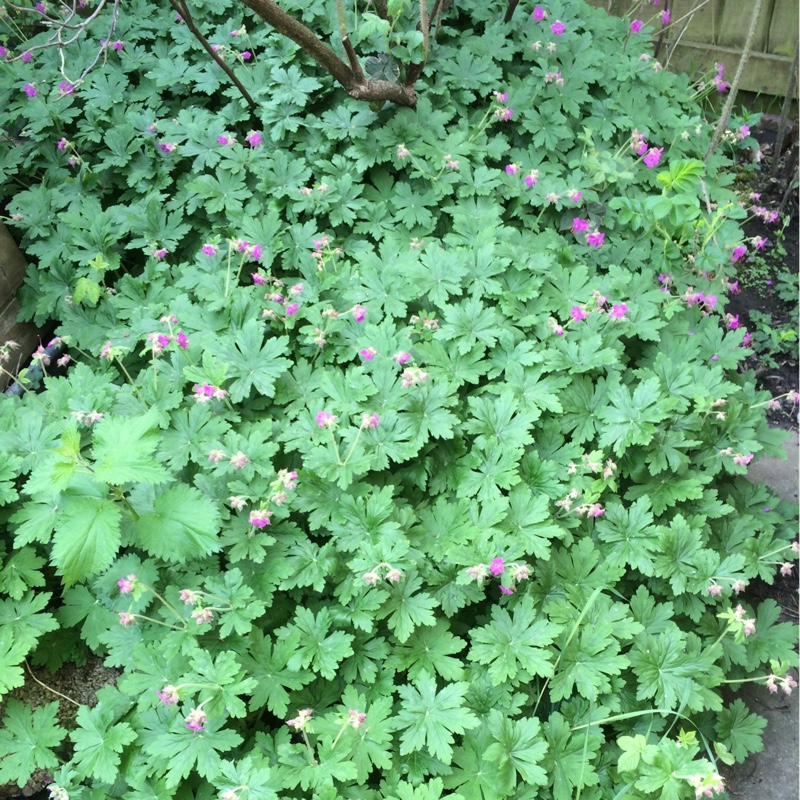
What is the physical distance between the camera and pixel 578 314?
2670mm

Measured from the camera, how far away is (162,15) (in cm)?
361

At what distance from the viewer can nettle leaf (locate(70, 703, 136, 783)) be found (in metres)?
1.94

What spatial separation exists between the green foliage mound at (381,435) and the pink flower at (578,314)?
1cm

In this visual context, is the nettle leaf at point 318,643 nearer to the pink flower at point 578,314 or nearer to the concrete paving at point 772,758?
the pink flower at point 578,314

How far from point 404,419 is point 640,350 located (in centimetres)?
108

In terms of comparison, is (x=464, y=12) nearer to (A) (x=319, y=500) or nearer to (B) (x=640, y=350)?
(B) (x=640, y=350)

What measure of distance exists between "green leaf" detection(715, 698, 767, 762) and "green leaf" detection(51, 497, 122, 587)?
203 cm

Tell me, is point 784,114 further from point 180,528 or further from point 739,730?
point 180,528

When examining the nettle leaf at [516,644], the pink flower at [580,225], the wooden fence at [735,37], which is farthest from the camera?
the wooden fence at [735,37]

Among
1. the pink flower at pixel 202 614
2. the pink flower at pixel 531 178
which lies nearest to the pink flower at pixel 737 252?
the pink flower at pixel 531 178

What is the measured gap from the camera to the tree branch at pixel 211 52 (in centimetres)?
305

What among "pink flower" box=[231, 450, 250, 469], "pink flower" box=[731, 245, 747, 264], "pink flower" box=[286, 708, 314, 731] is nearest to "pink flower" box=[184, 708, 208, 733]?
"pink flower" box=[286, 708, 314, 731]

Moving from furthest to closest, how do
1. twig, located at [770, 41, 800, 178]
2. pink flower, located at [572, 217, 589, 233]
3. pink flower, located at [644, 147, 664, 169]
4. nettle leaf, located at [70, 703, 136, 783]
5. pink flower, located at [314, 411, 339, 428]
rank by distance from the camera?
twig, located at [770, 41, 800, 178] → pink flower, located at [644, 147, 664, 169] → pink flower, located at [572, 217, 589, 233] → pink flower, located at [314, 411, 339, 428] → nettle leaf, located at [70, 703, 136, 783]

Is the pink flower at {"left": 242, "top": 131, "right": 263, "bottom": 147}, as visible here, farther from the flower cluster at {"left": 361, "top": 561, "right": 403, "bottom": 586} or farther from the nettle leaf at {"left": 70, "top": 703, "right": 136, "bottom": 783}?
the nettle leaf at {"left": 70, "top": 703, "right": 136, "bottom": 783}
